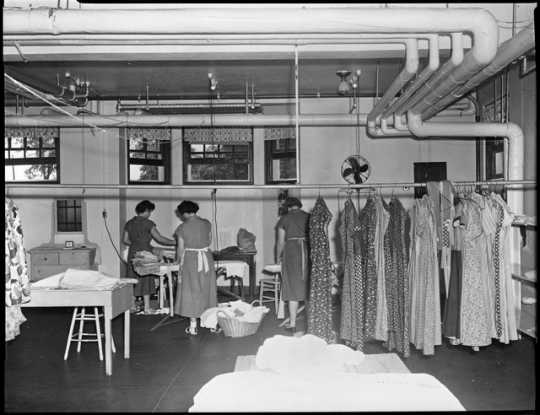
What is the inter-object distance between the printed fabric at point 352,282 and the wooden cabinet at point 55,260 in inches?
208

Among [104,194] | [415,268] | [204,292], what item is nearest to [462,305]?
[415,268]

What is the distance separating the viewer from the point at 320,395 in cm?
290

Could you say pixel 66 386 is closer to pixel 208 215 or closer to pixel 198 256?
pixel 198 256

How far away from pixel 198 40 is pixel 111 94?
5.31m

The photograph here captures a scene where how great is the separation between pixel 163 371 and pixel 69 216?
17.0 feet

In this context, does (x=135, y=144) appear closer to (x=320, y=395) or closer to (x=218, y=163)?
(x=218, y=163)

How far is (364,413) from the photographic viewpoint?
2.79m

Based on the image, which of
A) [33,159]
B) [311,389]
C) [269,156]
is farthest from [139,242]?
[311,389]

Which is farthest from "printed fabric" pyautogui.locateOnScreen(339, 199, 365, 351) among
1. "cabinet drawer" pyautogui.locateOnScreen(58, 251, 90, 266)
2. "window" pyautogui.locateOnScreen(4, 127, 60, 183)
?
"window" pyautogui.locateOnScreen(4, 127, 60, 183)

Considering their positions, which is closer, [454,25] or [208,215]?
[454,25]

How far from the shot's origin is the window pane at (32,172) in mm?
9727

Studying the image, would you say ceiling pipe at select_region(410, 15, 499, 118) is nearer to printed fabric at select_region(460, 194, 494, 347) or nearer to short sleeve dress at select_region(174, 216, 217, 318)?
printed fabric at select_region(460, 194, 494, 347)

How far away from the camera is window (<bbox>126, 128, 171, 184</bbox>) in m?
9.80

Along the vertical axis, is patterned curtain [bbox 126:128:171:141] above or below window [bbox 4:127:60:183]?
above
